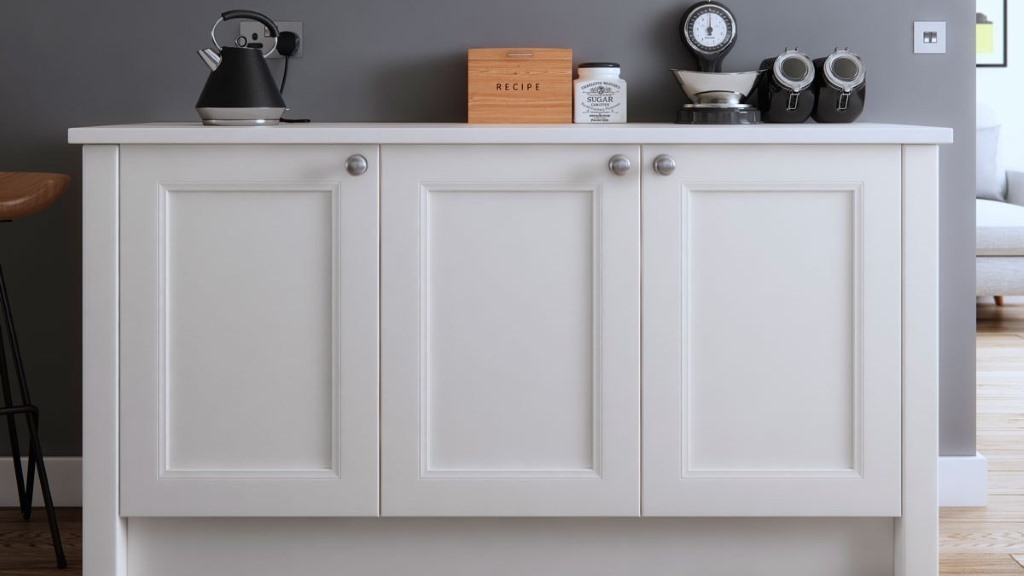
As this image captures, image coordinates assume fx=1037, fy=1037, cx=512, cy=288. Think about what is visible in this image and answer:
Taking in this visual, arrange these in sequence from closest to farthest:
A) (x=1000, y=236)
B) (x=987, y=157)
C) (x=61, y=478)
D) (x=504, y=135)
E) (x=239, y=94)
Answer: (x=504, y=135) < (x=239, y=94) < (x=61, y=478) < (x=1000, y=236) < (x=987, y=157)

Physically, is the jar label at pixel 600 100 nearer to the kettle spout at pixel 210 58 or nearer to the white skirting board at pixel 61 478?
the kettle spout at pixel 210 58

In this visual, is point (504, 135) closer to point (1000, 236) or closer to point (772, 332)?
point (772, 332)

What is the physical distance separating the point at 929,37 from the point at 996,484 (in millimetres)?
1144

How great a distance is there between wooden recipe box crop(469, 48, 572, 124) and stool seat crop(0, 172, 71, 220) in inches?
34.7

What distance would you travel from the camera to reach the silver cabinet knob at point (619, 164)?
74.2 inches

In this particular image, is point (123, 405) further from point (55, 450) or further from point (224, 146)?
point (55, 450)

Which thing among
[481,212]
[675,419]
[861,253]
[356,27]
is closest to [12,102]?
[356,27]

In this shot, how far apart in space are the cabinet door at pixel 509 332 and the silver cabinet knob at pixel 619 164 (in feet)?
0.04

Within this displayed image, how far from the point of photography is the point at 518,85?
2.29 meters

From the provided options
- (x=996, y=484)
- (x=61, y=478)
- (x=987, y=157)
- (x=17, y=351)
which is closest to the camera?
(x=17, y=351)

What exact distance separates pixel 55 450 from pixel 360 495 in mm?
1014

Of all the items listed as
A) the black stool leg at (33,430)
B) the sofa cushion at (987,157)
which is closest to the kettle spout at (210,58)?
the black stool leg at (33,430)

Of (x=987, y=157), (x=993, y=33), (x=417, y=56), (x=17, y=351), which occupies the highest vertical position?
(x=993, y=33)

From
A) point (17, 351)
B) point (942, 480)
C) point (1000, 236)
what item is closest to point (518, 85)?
point (17, 351)
